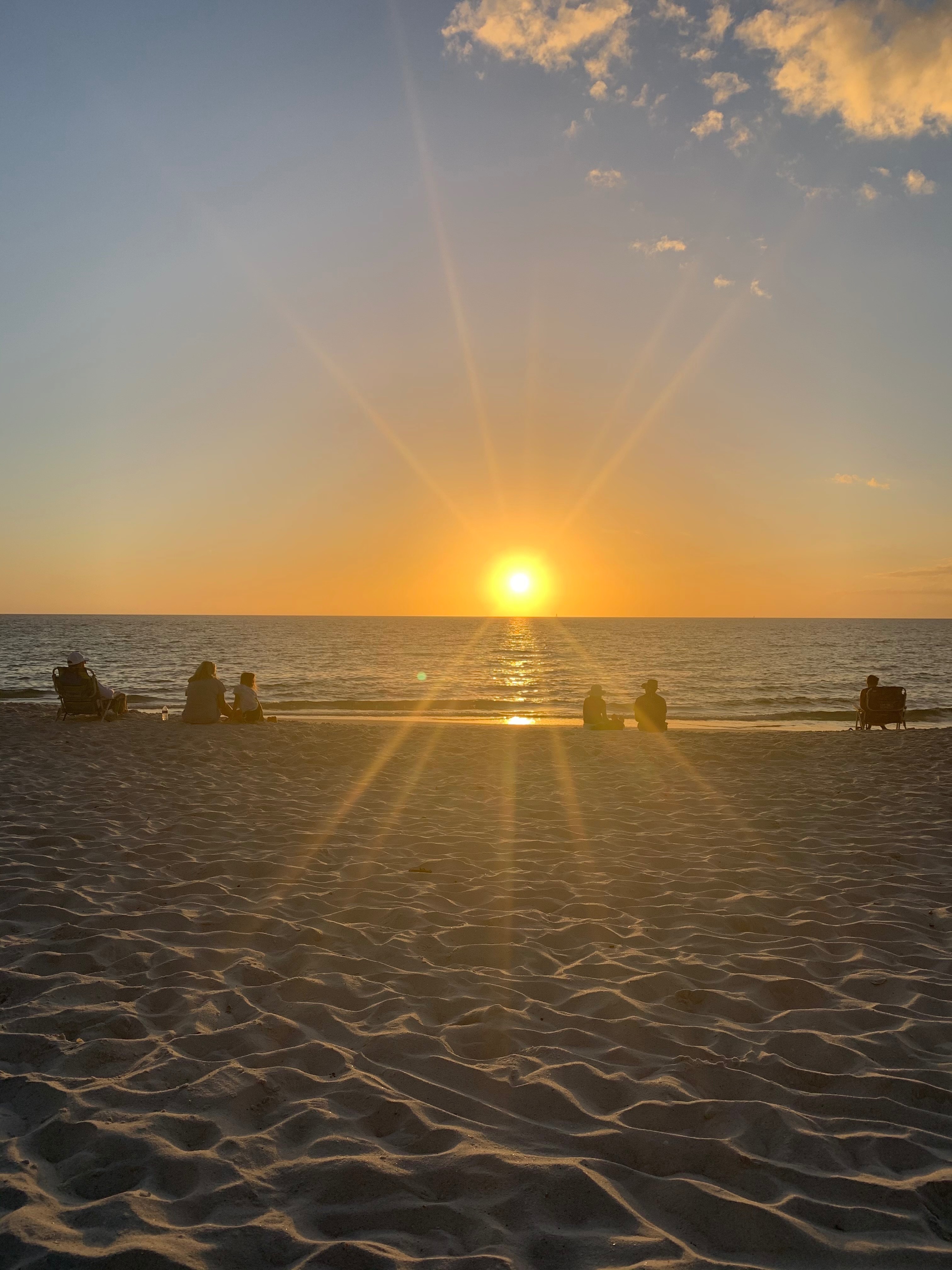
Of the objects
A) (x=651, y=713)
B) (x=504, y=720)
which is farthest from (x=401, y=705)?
(x=651, y=713)

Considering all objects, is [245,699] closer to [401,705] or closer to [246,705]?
[246,705]

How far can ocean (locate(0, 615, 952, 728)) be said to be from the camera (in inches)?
1107

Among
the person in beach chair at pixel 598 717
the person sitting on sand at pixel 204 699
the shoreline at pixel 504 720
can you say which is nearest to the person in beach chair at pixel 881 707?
the shoreline at pixel 504 720

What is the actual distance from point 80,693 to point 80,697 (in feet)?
0.39

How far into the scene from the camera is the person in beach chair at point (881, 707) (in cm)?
1788

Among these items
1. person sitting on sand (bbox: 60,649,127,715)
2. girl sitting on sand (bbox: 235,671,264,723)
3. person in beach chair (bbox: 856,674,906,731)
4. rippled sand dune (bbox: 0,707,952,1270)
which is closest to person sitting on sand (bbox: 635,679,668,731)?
person in beach chair (bbox: 856,674,906,731)

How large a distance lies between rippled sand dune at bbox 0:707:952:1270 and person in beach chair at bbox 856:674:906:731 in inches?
441

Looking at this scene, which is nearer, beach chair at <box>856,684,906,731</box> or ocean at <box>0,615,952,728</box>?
beach chair at <box>856,684,906,731</box>

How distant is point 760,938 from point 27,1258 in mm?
Answer: 4050

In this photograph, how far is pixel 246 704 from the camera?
54.2 ft

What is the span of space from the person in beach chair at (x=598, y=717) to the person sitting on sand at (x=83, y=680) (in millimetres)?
10740

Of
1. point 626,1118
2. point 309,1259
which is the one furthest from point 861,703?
point 309,1259

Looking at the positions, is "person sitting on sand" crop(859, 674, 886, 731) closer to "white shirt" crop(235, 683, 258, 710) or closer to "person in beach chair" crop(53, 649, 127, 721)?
"white shirt" crop(235, 683, 258, 710)

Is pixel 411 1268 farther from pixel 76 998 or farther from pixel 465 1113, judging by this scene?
pixel 76 998
